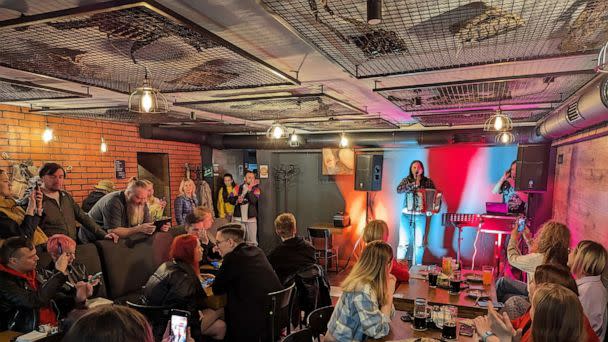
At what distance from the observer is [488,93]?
3.54 m

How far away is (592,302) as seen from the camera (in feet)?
8.55

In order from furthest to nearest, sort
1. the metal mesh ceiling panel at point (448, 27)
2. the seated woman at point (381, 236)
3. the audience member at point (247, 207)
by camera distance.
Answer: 1. the audience member at point (247, 207)
2. the seated woman at point (381, 236)
3. the metal mesh ceiling panel at point (448, 27)

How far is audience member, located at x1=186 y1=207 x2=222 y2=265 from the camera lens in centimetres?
458

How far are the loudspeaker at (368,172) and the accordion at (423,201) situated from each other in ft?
2.51

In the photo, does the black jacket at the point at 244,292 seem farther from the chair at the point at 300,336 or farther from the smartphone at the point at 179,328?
the chair at the point at 300,336

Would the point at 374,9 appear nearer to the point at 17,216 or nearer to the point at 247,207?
the point at 17,216

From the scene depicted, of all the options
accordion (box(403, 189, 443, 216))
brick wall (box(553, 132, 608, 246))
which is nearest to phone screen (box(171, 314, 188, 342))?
brick wall (box(553, 132, 608, 246))

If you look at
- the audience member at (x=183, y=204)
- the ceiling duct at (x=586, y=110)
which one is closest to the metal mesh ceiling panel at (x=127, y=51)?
the ceiling duct at (x=586, y=110)

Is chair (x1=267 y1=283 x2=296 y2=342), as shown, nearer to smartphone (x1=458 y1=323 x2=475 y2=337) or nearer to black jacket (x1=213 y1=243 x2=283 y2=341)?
black jacket (x1=213 y1=243 x2=283 y2=341)

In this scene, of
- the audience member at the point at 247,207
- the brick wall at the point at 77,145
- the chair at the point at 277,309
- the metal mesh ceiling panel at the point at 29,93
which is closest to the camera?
the chair at the point at 277,309

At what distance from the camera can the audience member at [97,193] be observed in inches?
216

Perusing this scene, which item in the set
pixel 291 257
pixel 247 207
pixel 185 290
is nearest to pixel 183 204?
pixel 247 207

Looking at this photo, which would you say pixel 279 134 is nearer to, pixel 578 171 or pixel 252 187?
pixel 252 187

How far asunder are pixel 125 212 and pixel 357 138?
466cm
